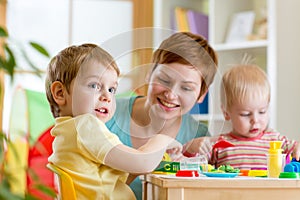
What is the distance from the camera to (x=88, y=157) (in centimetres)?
141

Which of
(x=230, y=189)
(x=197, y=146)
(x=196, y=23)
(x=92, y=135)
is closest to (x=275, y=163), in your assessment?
(x=230, y=189)

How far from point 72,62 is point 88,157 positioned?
26 cm

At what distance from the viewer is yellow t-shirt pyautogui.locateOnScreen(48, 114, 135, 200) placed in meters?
1.39

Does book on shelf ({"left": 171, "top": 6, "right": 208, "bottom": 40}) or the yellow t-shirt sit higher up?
book on shelf ({"left": 171, "top": 6, "right": 208, "bottom": 40})

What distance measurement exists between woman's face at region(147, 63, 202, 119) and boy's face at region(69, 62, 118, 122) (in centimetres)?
18

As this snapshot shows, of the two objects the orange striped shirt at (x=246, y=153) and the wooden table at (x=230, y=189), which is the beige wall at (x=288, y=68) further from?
the wooden table at (x=230, y=189)

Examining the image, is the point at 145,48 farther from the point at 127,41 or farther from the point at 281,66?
the point at 281,66

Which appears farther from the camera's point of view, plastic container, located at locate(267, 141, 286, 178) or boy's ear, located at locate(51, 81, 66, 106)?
boy's ear, located at locate(51, 81, 66, 106)

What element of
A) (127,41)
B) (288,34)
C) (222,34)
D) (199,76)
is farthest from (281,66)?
(127,41)

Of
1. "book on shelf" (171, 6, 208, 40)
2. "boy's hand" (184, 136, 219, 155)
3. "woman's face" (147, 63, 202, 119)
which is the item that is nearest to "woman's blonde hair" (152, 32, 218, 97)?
"woman's face" (147, 63, 202, 119)

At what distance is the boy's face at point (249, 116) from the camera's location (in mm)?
1893

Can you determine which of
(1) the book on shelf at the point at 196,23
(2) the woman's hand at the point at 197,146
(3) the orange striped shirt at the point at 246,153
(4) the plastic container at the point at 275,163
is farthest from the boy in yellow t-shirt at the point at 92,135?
(1) the book on shelf at the point at 196,23

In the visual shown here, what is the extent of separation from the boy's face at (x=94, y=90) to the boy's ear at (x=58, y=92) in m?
0.07

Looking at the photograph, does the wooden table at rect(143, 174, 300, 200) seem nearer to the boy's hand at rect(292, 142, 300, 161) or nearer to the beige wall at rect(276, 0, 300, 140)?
the boy's hand at rect(292, 142, 300, 161)
